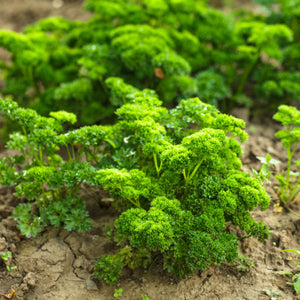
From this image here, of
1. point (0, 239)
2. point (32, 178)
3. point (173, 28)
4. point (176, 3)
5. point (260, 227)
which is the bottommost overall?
point (0, 239)

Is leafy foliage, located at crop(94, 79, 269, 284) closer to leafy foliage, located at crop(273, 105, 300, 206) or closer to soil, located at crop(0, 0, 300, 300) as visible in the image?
soil, located at crop(0, 0, 300, 300)

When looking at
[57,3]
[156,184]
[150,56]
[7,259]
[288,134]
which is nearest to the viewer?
[156,184]

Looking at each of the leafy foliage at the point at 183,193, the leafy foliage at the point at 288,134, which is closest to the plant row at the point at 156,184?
the leafy foliage at the point at 183,193

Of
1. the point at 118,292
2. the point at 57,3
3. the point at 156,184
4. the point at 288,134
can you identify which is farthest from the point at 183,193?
the point at 57,3

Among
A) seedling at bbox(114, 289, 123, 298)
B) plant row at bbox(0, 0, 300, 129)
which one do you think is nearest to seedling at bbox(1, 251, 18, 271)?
seedling at bbox(114, 289, 123, 298)

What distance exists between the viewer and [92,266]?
88.5 inches

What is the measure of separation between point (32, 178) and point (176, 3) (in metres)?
2.28

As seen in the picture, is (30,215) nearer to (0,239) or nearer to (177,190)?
(0,239)

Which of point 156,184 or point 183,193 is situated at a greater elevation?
point 156,184

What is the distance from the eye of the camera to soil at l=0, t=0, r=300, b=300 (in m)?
2.06

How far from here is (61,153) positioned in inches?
126

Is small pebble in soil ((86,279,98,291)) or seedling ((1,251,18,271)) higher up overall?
seedling ((1,251,18,271))

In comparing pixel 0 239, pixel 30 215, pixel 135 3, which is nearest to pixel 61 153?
pixel 30 215

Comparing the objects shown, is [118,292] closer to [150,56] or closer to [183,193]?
[183,193]
